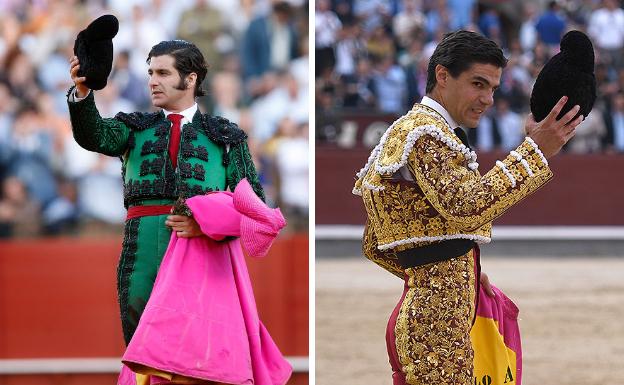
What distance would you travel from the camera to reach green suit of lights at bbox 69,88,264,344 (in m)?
3.15

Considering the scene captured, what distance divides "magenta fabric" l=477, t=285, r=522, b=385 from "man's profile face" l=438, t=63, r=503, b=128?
44 cm

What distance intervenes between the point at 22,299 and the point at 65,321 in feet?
0.78

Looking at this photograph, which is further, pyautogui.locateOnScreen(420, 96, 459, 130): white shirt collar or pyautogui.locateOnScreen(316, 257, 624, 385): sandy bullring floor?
pyautogui.locateOnScreen(316, 257, 624, 385): sandy bullring floor

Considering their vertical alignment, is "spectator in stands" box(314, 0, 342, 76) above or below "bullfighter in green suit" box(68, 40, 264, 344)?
above

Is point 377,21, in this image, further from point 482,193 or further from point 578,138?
point 482,193

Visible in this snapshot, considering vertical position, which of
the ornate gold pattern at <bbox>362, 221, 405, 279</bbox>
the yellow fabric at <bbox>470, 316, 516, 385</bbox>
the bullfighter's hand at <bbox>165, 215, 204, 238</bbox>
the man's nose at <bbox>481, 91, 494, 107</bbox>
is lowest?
the yellow fabric at <bbox>470, 316, 516, 385</bbox>

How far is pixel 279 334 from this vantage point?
6426mm

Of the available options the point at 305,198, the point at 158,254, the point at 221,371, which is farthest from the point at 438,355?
the point at 305,198

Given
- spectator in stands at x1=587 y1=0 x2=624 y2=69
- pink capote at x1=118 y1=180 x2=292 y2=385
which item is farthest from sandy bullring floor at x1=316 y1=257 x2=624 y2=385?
pink capote at x1=118 y1=180 x2=292 y2=385

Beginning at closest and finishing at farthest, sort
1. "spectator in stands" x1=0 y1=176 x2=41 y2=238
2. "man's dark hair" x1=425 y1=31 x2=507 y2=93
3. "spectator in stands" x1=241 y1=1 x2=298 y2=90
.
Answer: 1. "man's dark hair" x1=425 y1=31 x2=507 y2=93
2. "spectator in stands" x1=0 y1=176 x2=41 y2=238
3. "spectator in stands" x1=241 y1=1 x2=298 y2=90

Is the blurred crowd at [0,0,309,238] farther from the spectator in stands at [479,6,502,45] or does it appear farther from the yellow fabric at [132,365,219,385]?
the yellow fabric at [132,365,219,385]

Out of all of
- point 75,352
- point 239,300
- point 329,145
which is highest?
point 329,145

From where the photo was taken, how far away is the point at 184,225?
3.06m

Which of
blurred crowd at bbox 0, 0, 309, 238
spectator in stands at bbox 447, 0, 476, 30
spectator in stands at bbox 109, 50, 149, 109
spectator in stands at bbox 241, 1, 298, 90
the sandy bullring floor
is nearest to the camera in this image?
the sandy bullring floor
